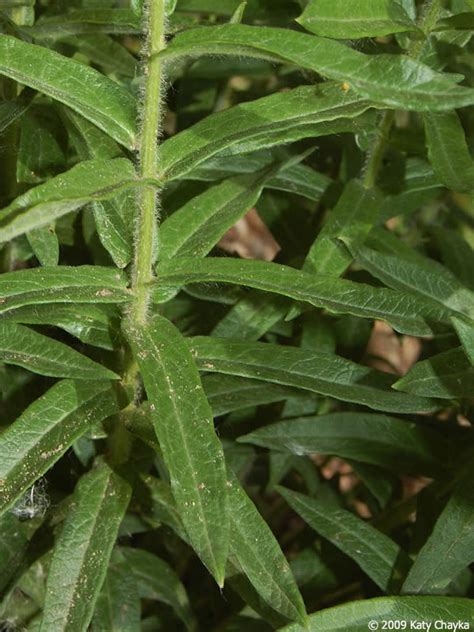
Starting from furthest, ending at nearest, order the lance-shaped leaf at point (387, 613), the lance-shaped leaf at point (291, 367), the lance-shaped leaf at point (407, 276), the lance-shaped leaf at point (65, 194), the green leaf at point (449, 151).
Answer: the lance-shaped leaf at point (407, 276)
the green leaf at point (449, 151)
the lance-shaped leaf at point (291, 367)
the lance-shaped leaf at point (387, 613)
the lance-shaped leaf at point (65, 194)

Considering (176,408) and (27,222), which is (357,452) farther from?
(27,222)

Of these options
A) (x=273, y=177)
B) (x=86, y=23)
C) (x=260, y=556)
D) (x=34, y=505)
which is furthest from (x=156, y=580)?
(x=86, y=23)

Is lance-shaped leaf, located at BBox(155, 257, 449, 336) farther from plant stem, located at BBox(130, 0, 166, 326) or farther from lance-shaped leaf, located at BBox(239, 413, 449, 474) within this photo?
lance-shaped leaf, located at BBox(239, 413, 449, 474)

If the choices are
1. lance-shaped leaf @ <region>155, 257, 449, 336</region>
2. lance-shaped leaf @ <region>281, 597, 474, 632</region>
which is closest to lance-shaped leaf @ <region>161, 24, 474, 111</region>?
lance-shaped leaf @ <region>155, 257, 449, 336</region>

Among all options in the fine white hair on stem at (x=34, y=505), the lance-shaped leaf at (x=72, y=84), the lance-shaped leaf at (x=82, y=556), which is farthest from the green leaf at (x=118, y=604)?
the lance-shaped leaf at (x=72, y=84)

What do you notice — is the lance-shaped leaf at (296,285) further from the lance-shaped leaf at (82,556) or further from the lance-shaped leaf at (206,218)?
the lance-shaped leaf at (82,556)

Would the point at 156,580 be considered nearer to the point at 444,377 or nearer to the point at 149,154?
the point at 444,377
